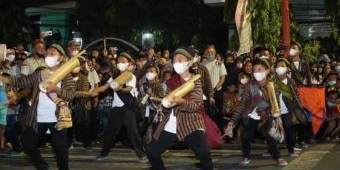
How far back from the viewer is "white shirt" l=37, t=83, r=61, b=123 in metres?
8.52

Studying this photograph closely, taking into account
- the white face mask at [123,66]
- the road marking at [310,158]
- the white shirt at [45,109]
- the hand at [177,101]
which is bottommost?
the road marking at [310,158]

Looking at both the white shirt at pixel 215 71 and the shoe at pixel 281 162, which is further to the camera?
the white shirt at pixel 215 71

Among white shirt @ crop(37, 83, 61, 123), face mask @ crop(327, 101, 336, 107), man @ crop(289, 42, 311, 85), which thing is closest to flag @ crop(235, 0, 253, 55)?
face mask @ crop(327, 101, 336, 107)

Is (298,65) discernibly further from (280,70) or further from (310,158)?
(310,158)

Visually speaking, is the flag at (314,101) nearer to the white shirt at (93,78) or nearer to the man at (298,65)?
the man at (298,65)

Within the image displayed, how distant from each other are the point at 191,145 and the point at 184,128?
234mm

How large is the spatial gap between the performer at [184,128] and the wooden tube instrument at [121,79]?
1.98 meters

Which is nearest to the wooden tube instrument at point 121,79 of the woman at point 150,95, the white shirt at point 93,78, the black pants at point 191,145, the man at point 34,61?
the woman at point 150,95

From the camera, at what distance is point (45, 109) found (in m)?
8.53

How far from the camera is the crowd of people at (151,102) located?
783 cm

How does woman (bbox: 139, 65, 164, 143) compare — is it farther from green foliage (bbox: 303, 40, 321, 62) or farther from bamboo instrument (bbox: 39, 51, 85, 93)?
green foliage (bbox: 303, 40, 321, 62)

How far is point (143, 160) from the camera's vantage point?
36.1ft

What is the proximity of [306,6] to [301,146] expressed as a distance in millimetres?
16806

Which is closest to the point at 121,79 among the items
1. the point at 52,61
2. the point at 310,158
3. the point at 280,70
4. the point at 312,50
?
the point at 52,61
